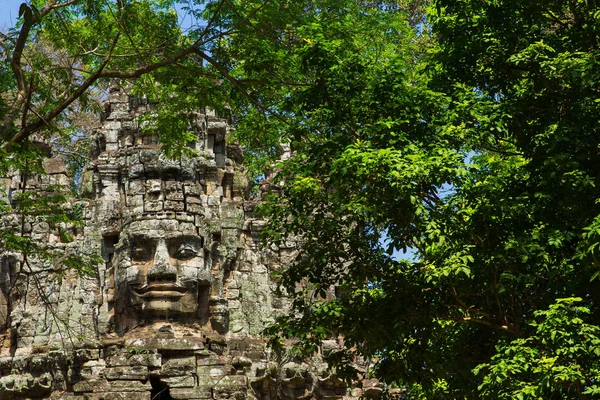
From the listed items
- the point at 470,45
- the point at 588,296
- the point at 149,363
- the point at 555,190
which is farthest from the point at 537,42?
the point at 149,363

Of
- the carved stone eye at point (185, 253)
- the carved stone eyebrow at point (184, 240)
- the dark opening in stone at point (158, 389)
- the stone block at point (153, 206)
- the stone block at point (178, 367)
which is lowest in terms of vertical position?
the dark opening in stone at point (158, 389)

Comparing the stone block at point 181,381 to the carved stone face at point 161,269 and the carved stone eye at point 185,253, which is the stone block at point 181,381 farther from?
the carved stone eye at point 185,253

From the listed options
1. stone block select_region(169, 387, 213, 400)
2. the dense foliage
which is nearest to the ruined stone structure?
stone block select_region(169, 387, 213, 400)

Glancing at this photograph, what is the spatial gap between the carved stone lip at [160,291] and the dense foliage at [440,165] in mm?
3659

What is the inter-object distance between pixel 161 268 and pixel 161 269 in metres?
0.02

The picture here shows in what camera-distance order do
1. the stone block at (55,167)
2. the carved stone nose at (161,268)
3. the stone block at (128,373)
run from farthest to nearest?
the stone block at (55,167) < the carved stone nose at (161,268) < the stone block at (128,373)

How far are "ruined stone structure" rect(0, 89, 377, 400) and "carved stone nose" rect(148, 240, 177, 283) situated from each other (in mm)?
21

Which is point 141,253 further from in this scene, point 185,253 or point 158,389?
point 158,389

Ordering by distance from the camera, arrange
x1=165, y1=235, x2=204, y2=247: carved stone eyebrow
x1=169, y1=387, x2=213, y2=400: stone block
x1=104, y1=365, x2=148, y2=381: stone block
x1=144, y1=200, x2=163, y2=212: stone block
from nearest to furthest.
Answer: x1=104, y1=365, x2=148, y2=381: stone block → x1=169, y1=387, x2=213, y2=400: stone block → x1=165, y1=235, x2=204, y2=247: carved stone eyebrow → x1=144, y1=200, x2=163, y2=212: stone block

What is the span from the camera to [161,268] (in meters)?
15.8

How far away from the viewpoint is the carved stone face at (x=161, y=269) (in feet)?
52.0

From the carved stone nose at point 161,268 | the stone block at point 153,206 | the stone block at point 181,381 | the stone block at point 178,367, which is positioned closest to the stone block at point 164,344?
the stone block at point 178,367

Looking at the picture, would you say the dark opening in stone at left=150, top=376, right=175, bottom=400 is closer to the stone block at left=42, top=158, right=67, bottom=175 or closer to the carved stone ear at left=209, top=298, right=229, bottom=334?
the carved stone ear at left=209, top=298, right=229, bottom=334

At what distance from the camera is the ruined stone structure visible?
1541cm
